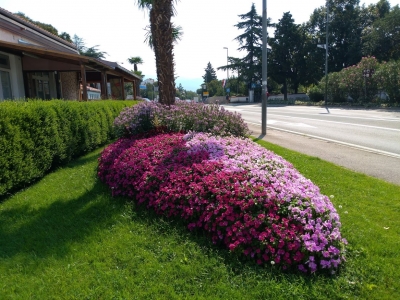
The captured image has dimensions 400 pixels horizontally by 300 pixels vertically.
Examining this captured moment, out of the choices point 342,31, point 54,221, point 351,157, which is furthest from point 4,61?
point 342,31

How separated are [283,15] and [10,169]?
172 feet

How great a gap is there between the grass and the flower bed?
157 mm

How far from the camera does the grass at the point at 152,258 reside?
264 cm

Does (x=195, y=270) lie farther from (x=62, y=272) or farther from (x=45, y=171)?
(x=45, y=171)

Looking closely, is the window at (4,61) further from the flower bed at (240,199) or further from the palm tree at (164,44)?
the flower bed at (240,199)

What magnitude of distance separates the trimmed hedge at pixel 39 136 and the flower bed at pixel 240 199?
1.56 metres

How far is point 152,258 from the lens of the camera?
3.13m

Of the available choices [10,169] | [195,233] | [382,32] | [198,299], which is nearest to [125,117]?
[10,169]

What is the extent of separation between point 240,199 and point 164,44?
574cm

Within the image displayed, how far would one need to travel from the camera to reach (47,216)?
4375mm

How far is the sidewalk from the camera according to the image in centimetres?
587

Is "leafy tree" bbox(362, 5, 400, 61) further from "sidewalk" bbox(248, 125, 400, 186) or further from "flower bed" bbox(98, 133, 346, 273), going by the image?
"flower bed" bbox(98, 133, 346, 273)

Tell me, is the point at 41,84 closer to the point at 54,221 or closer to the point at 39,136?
the point at 39,136

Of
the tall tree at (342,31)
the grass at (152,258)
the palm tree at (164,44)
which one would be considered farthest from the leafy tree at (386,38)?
the grass at (152,258)
